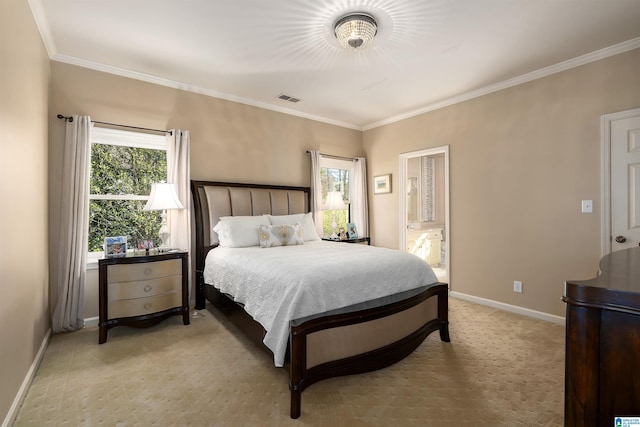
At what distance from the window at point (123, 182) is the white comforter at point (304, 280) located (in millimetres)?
1278

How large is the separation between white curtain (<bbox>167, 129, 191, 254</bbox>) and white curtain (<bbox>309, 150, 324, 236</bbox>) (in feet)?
6.24

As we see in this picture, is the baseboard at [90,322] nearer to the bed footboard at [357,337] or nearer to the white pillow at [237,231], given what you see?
the white pillow at [237,231]

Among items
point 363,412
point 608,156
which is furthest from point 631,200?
point 363,412

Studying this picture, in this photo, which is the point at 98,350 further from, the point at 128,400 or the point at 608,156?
the point at 608,156

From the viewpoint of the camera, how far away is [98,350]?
8.70 ft

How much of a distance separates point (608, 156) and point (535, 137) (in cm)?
68

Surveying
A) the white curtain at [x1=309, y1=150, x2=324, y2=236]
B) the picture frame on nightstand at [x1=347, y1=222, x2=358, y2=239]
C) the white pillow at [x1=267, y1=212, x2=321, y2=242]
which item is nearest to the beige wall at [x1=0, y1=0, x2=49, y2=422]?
the white pillow at [x1=267, y1=212, x2=321, y2=242]

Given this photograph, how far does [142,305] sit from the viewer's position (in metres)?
2.96

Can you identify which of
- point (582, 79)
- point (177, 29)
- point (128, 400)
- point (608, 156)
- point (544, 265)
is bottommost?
point (128, 400)

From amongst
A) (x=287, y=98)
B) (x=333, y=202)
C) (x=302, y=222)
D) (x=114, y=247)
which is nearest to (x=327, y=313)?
(x=302, y=222)

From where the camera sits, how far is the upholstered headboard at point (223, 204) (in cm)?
374

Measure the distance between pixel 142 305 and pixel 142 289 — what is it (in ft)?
0.51

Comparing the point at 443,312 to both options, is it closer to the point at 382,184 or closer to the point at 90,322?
the point at 382,184

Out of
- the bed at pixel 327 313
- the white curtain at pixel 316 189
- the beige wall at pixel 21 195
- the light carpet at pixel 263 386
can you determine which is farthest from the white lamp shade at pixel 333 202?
the beige wall at pixel 21 195
